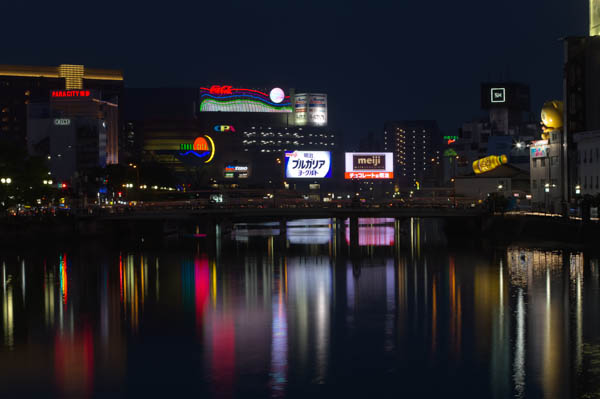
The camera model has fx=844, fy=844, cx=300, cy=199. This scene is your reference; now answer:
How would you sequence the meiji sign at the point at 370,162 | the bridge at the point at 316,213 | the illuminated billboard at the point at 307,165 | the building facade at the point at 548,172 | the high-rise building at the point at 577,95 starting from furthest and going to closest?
the meiji sign at the point at 370,162
the illuminated billboard at the point at 307,165
the building facade at the point at 548,172
the high-rise building at the point at 577,95
the bridge at the point at 316,213

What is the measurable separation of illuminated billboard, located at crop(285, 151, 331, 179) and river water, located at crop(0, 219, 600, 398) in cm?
5105

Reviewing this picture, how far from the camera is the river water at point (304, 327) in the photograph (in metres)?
30.8

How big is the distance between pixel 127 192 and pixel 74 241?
6025 centimetres

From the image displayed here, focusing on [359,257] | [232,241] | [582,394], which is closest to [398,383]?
[582,394]

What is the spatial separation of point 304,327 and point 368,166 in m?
84.6

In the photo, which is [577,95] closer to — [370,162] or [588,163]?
[588,163]

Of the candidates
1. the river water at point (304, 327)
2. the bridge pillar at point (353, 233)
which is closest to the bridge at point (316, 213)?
the bridge pillar at point (353, 233)

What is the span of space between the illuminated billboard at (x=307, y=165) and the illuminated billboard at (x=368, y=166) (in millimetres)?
3260

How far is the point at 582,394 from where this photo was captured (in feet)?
93.7

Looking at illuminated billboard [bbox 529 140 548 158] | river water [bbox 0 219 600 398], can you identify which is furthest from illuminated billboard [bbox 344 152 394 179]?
river water [bbox 0 219 600 398]

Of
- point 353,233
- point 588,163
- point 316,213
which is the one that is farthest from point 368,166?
point 588,163

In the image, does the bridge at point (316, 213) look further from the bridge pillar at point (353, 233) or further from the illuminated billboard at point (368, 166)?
the illuminated billboard at point (368, 166)

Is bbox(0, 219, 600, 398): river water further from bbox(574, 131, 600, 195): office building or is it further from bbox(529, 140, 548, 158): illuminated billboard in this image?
bbox(529, 140, 548, 158): illuminated billboard

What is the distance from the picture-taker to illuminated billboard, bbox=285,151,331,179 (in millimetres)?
123500
